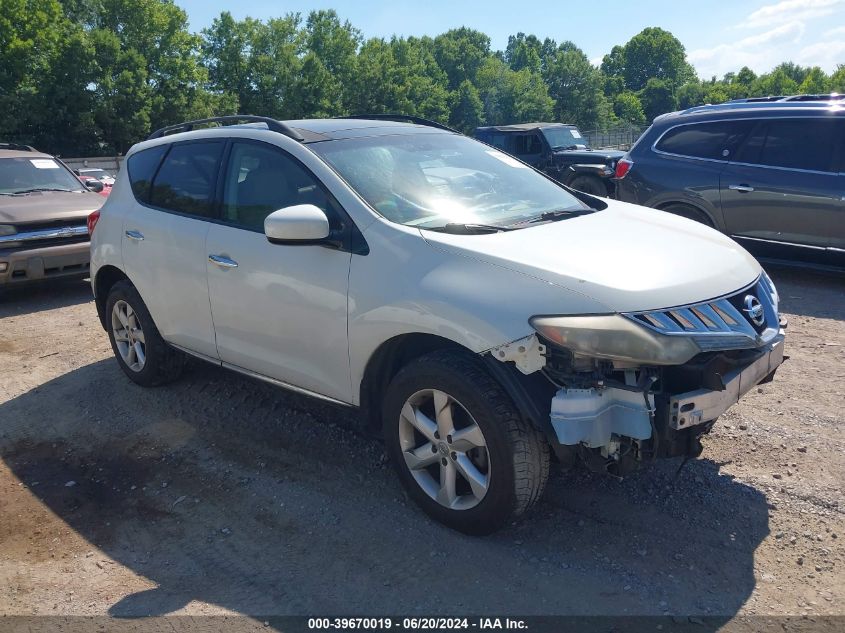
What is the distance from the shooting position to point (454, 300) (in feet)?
10.2

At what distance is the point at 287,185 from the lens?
156 inches

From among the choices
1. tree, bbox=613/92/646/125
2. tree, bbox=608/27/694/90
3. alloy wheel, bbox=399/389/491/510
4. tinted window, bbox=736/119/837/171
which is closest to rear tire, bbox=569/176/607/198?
tinted window, bbox=736/119/837/171

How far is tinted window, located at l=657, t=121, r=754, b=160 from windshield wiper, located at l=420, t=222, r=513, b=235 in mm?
5387

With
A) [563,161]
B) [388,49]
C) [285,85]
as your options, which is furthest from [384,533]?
[388,49]

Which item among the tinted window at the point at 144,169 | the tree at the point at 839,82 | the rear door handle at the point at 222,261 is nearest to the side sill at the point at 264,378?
the rear door handle at the point at 222,261

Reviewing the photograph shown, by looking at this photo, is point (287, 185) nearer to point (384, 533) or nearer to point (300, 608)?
point (384, 533)

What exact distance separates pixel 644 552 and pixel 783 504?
804mm

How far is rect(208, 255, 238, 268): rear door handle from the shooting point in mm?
4094

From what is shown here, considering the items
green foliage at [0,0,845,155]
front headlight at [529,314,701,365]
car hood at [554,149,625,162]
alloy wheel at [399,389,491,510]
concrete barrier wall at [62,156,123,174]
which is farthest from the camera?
green foliage at [0,0,845,155]

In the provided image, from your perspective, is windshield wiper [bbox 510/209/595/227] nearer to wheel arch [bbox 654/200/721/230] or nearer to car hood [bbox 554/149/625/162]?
wheel arch [bbox 654/200/721/230]

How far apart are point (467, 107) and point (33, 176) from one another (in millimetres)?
73528

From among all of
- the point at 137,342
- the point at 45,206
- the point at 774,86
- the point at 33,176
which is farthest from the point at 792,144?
the point at 774,86

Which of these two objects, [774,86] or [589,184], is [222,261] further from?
[774,86]

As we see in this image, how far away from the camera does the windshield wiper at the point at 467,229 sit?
345 centimetres
